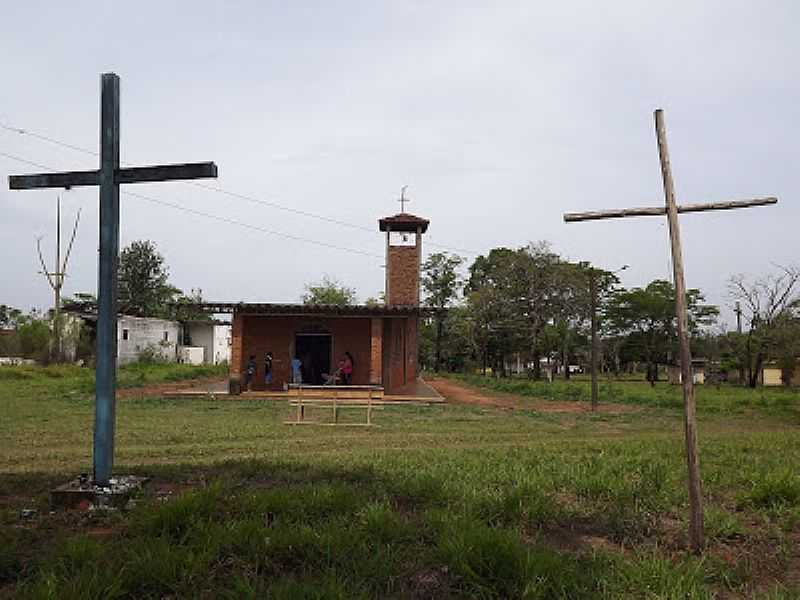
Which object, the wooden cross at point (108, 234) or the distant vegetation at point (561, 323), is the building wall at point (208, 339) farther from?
the wooden cross at point (108, 234)

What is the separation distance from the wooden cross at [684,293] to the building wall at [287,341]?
1902 cm

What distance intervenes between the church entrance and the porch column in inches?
149

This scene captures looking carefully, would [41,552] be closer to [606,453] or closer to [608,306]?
[606,453]

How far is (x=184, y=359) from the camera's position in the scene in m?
46.9

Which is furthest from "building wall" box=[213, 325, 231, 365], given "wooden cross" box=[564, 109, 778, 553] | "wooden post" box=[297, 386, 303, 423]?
"wooden cross" box=[564, 109, 778, 553]

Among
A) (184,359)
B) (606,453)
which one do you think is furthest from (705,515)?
(184,359)

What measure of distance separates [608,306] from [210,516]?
5511cm

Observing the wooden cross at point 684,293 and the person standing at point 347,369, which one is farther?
the person standing at point 347,369

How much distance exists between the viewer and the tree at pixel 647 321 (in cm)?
5441

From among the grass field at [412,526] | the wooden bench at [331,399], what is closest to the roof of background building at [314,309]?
the wooden bench at [331,399]

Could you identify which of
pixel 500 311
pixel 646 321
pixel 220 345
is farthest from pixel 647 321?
pixel 220 345

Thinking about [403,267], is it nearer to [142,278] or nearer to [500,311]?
[500,311]

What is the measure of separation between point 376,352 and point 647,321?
39.5 m

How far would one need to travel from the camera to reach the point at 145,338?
41.9 metres
